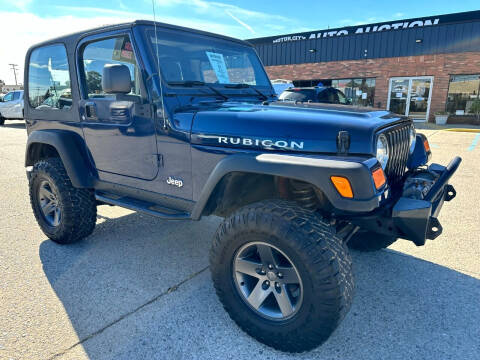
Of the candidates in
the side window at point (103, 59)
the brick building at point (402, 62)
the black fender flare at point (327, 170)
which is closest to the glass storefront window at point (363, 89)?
the brick building at point (402, 62)

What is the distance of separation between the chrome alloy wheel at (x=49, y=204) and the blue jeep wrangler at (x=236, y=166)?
2 centimetres

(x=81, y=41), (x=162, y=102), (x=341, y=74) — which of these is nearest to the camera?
(x=162, y=102)

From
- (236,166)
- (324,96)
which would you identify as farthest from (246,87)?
(324,96)

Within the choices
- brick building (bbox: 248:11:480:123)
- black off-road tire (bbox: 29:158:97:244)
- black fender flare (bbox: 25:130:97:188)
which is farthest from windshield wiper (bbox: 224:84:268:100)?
brick building (bbox: 248:11:480:123)

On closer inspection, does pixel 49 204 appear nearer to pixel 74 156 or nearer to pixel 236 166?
pixel 74 156

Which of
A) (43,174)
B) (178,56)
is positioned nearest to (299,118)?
(178,56)

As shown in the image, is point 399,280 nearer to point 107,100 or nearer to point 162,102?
point 162,102

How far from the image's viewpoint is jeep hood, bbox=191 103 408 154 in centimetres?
188

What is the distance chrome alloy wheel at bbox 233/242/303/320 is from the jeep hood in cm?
62

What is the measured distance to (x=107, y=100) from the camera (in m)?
2.73

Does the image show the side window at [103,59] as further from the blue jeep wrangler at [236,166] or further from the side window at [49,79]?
the side window at [49,79]

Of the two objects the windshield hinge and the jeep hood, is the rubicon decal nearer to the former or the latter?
the jeep hood

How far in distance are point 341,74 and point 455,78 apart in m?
5.27

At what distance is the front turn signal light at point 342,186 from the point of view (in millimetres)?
1726
